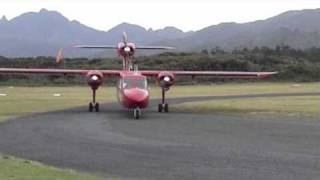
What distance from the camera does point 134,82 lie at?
30344 millimetres

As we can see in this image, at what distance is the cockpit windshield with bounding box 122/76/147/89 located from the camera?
30.2 m

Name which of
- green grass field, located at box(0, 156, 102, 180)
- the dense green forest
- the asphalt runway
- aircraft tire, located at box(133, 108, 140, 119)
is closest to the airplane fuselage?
aircraft tire, located at box(133, 108, 140, 119)

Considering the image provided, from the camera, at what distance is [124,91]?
29844 mm

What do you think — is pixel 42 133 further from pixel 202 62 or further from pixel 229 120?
pixel 202 62

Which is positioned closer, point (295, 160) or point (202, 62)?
point (295, 160)

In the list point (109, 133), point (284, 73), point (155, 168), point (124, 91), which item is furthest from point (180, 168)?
point (284, 73)

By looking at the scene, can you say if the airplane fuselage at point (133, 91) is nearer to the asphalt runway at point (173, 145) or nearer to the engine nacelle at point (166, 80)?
the asphalt runway at point (173, 145)

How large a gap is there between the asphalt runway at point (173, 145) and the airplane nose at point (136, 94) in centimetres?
114

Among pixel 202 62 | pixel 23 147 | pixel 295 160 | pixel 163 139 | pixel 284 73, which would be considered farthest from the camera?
pixel 202 62

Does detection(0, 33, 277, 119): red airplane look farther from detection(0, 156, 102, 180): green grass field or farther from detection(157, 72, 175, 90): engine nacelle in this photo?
detection(0, 156, 102, 180): green grass field

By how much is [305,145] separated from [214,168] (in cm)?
492

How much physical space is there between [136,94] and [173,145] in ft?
38.1

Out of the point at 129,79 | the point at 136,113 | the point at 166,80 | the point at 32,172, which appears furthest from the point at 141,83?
the point at 32,172

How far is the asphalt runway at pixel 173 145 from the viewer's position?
1339cm
